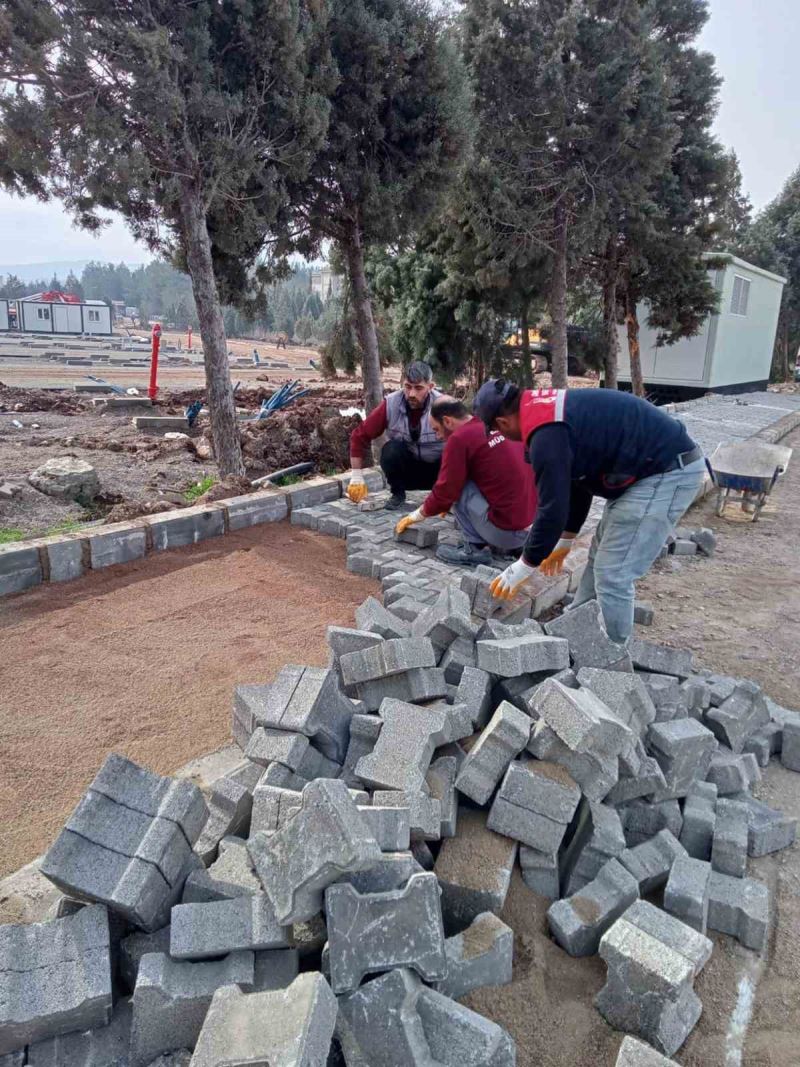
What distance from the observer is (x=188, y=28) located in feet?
21.3

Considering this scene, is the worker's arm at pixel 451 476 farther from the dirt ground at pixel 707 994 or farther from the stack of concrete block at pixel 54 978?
the stack of concrete block at pixel 54 978

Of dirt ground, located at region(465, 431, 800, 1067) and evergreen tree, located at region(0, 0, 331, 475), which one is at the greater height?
evergreen tree, located at region(0, 0, 331, 475)

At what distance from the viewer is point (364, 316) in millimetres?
9945

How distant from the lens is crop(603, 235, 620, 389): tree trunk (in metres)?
14.2

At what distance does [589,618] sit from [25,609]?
3.19m

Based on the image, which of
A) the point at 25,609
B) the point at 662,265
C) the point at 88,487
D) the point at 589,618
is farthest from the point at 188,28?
the point at 662,265

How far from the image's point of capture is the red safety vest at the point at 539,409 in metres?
3.04

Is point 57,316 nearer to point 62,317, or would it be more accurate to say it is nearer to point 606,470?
point 62,317

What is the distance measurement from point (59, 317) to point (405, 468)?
183 feet

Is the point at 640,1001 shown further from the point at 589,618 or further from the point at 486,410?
A: the point at 486,410

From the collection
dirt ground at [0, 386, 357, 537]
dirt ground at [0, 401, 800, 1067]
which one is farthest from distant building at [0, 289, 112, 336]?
dirt ground at [0, 401, 800, 1067]

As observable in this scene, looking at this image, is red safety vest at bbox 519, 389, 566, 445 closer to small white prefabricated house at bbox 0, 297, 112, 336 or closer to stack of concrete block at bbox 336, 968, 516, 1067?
stack of concrete block at bbox 336, 968, 516, 1067

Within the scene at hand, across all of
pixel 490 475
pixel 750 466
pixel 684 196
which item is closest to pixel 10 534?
pixel 490 475

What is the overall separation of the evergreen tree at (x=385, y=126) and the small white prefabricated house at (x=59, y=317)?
50174 mm
